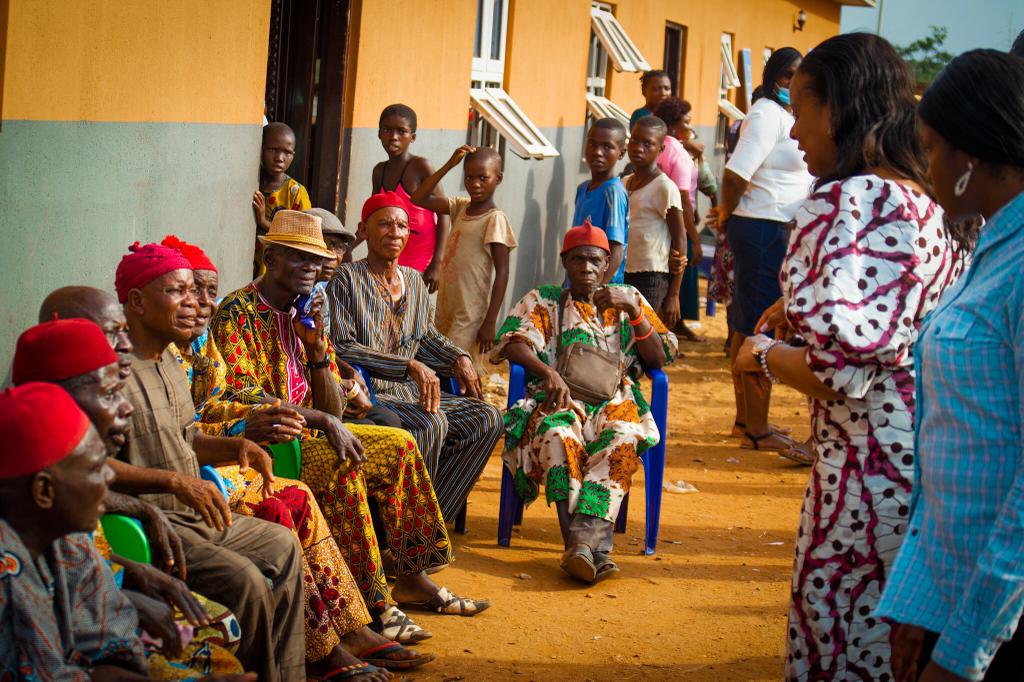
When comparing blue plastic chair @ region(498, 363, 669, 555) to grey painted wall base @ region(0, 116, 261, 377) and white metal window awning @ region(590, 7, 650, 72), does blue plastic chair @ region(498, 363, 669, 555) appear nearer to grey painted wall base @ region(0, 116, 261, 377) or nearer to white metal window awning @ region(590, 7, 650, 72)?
grey painted wall base @ region(0, 116, 261, 377)

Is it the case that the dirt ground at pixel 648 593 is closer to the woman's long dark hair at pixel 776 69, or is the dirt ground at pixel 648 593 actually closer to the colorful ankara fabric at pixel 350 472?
the colorful ankara fabric at pixel 350 472

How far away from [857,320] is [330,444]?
88.4 inches

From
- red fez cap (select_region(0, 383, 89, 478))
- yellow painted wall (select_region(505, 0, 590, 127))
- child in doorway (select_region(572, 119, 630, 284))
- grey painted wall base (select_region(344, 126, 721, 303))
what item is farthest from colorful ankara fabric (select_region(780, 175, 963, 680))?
yellow painted wall (select_region(505, 0, 590, 127))

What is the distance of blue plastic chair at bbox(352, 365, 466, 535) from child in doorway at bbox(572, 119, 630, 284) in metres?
1.95

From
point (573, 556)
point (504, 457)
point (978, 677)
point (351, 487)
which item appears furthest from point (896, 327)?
point (504, 457)

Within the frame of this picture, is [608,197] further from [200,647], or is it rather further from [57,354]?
[57,354]

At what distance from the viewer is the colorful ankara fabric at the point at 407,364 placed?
5.29 metres

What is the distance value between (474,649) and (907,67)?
2734mm

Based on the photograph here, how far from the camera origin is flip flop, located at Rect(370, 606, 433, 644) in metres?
4.39

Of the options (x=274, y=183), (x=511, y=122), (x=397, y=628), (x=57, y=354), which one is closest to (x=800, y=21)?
(x=511, y=122)

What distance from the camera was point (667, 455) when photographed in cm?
791

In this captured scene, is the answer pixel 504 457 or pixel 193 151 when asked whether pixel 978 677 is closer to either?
pixel 504 457

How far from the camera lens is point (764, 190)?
752 centimetres

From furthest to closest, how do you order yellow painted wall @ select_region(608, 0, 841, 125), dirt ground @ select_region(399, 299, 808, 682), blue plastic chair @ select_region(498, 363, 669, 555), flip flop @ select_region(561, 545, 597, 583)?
yellow painted wall @ select_region(608, 0, 841, 125), blue plastic chair @ select_region(498, 363, 669, 555), flip flop @ select_region(561, 545, 597, 583), dirt ground @ select_region(399, 299, 808, 682)
